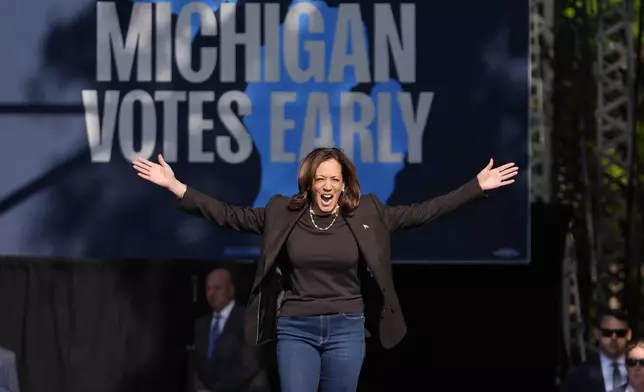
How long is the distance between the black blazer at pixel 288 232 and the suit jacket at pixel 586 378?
358 centimetres

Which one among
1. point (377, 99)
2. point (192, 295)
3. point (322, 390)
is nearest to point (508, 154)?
point (377, 99)

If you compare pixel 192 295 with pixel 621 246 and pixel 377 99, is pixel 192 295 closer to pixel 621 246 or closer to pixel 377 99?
pixel 377 99

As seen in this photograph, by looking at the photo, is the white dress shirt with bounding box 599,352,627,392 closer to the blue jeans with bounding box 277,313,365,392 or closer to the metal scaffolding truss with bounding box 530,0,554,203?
the metal scaffolding truss with bounding box 530,0,554,203

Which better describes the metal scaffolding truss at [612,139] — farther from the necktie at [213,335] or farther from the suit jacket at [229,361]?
the necktie at [213,335]

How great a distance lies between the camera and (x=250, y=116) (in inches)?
406

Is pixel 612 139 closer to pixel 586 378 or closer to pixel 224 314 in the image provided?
pixel 586 378

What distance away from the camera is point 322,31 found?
33.9ft

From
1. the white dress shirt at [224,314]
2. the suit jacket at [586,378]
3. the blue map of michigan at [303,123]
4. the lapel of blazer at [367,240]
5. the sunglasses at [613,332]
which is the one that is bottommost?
the suit jacket at [586,378]

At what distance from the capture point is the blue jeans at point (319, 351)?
6137 millimetres

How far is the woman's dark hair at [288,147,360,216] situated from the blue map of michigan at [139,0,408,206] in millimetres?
3885

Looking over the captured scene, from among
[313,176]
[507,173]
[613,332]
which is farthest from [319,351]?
[613,332]

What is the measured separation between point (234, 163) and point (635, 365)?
3.18 meters

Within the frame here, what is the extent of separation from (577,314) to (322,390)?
523 cm

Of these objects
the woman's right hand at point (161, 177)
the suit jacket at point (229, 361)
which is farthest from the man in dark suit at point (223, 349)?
the woman's right hand at point (161, 177)
